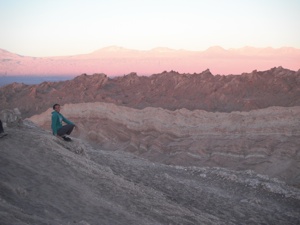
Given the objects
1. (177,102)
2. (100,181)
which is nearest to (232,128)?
(177,102)

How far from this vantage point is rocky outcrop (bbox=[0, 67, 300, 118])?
63.2 feet

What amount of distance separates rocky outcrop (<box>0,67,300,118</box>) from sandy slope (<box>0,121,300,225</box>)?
898 cm

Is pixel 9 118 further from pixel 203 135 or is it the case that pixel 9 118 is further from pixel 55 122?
pixel 203 135

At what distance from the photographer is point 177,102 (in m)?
20.7

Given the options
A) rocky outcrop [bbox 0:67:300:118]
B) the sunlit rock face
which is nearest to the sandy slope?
the sunlit rock face

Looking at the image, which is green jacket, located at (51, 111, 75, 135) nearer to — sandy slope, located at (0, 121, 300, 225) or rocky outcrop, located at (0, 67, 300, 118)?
sandy slope, located at (0, 121, 300, 225)

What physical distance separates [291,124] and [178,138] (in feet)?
16.6

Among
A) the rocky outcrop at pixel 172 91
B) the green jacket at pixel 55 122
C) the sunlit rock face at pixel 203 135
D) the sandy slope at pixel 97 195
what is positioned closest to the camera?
the sandy slope at pixel 97 195

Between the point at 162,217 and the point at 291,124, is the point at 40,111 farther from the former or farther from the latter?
the point at 162,217

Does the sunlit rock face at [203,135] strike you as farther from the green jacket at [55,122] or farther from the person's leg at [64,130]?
the green jacket at [55,122]

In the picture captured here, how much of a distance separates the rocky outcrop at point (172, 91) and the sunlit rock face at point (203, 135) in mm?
869

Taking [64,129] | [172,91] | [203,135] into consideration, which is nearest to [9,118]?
[64,129]

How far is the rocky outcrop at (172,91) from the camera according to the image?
19.2 meters

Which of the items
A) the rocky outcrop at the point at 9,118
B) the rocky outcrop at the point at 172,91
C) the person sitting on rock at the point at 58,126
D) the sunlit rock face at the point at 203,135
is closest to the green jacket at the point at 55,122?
the person sitting on rock at the point at 58,126
